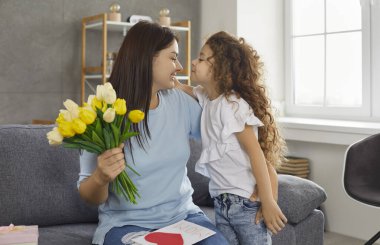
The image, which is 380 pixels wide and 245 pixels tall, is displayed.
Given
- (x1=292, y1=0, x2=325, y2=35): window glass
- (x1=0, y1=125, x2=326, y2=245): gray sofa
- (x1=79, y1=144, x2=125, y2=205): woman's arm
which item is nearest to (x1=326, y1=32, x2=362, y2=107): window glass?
(x1=292, y1=0, x2=325, y2=35): window glass

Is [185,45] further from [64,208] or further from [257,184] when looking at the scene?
[257,184]

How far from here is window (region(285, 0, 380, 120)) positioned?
13.0 ft

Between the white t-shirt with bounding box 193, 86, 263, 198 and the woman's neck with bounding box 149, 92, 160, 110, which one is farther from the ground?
the woman's neck with bounding box 149, 92, 160, 110

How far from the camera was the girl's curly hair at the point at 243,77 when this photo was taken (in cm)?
186

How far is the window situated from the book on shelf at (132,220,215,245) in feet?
8.42

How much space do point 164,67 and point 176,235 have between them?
22.6 inches

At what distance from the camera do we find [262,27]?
4.45 m

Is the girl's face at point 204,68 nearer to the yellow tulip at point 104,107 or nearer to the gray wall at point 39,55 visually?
the yellow tulip at point 104,107

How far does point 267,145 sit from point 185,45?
2948 mm

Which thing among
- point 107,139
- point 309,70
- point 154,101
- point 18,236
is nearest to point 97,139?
point 107,139

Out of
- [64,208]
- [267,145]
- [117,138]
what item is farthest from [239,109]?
[64,208]

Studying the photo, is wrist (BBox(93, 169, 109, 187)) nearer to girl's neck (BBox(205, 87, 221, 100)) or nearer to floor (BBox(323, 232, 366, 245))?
girl's neck (BBox(205, 87, 221, 100))

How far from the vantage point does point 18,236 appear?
1.45 m

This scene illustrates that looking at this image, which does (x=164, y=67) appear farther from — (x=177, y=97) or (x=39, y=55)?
(x=39, y=55)
